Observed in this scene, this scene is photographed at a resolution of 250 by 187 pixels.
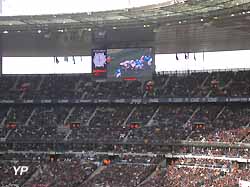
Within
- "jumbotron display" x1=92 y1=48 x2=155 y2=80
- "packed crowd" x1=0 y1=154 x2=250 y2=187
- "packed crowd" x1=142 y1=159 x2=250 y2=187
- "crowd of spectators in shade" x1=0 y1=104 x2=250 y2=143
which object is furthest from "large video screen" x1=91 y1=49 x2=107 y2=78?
"packed crowd" x1=142 y1=159 x2=250 y2=187

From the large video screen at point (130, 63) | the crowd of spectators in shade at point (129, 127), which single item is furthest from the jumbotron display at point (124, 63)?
the crowd of spectators in shade at point (129, 127)

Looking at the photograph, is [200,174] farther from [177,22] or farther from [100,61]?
[100,61]

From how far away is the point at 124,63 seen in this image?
184ft

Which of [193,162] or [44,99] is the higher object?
[44,99]

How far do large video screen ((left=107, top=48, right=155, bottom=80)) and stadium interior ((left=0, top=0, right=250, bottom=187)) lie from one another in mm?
95

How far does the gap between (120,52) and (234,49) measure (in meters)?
11.1

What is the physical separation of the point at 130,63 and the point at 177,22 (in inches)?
323

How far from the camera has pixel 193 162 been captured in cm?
4919

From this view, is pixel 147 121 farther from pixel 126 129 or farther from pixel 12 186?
pixel 12 186

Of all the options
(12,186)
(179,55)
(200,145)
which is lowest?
(12,186)

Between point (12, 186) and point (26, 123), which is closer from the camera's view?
point (12, 186)

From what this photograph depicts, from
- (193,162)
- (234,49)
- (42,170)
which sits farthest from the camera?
(234,49)

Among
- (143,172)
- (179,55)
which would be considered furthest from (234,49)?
(143,172)

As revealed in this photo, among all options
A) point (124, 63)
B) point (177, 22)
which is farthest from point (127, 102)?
point (177, 22)
